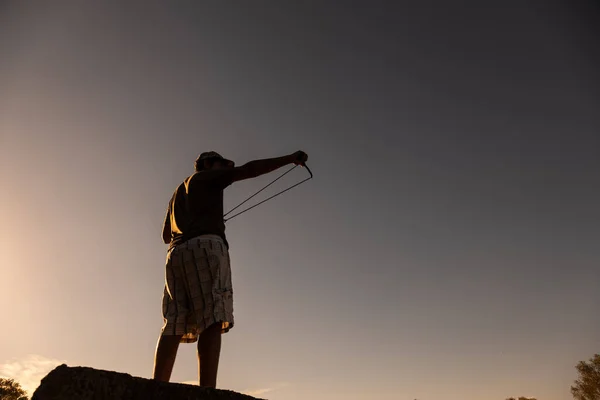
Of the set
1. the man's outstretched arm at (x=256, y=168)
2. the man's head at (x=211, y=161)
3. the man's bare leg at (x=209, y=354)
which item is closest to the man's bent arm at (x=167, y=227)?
the man's head at (x=211, y=161)

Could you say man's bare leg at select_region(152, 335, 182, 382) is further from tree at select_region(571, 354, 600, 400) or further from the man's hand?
tree at select_region(571, 354, 600, 400)

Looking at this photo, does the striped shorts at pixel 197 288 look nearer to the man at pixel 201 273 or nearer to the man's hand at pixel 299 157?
the man at pixel 201 273

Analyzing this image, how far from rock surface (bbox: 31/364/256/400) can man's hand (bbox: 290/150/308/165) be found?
2.32m

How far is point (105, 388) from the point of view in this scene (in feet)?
6.10

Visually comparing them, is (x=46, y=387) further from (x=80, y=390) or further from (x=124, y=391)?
(x=124, y=391)

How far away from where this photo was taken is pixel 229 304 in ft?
11.3

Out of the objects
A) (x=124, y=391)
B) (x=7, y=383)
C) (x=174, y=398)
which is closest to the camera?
(x=124, y=391)

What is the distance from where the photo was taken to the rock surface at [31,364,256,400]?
170 centimetres

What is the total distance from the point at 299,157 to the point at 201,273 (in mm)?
1483

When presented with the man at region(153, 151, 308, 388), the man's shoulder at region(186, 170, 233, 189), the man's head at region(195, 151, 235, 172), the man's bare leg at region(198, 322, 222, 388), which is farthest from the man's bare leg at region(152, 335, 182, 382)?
the man's head at region(195, 151, 235, 172)

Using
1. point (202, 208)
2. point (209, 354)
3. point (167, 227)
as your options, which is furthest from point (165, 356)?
point (167, 227)

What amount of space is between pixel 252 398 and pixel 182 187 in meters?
2.42

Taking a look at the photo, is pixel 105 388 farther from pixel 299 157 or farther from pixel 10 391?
pixel 10 391

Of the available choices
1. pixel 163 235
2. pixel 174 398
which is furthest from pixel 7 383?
pixel 174 398
